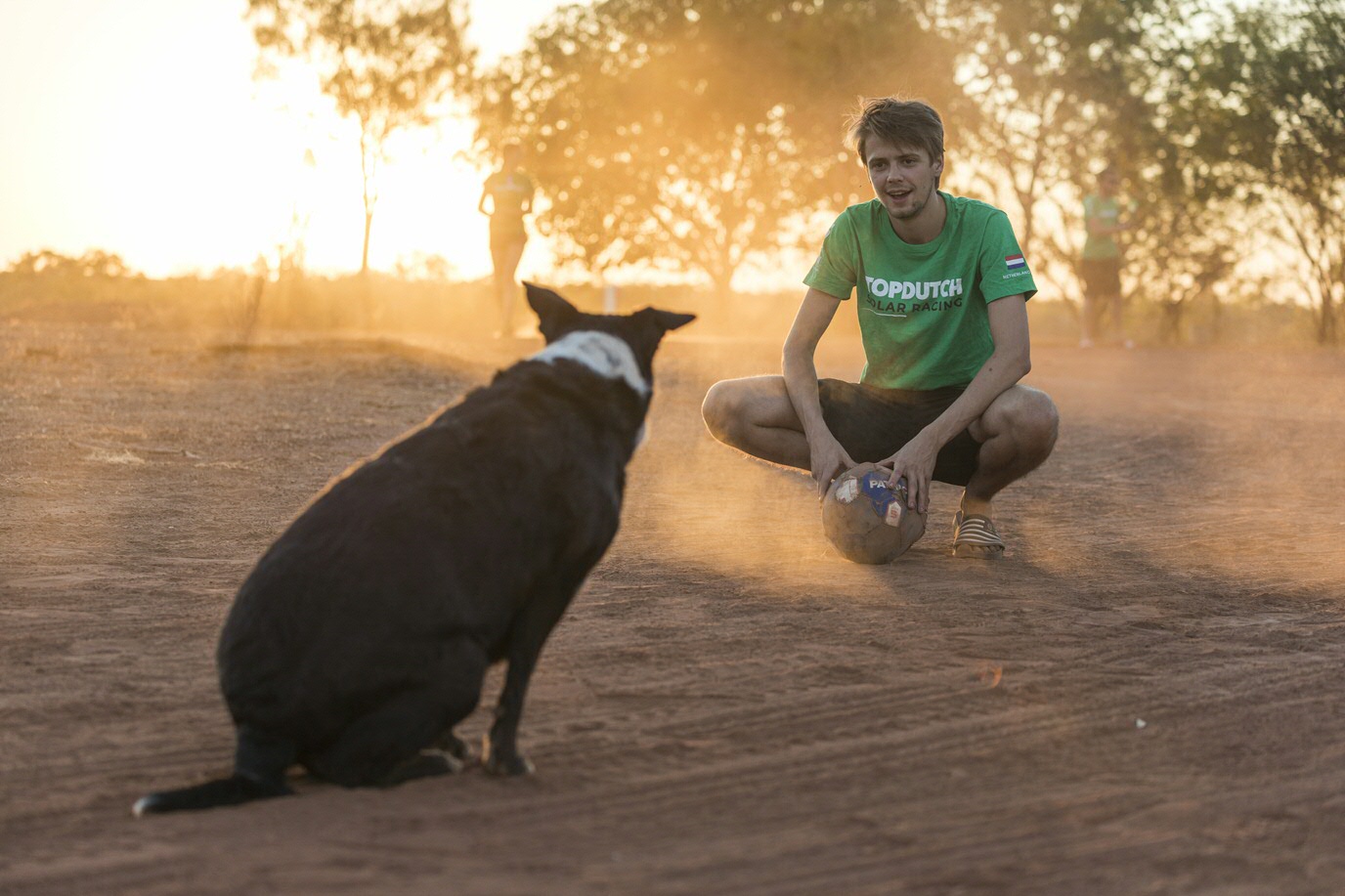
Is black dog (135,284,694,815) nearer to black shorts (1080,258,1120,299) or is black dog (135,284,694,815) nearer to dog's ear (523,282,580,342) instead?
dog's ear (523,282,580,342)

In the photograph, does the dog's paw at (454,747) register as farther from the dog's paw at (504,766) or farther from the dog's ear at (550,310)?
the dog's ear at (550,310)

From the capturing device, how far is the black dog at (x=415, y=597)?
116 inches

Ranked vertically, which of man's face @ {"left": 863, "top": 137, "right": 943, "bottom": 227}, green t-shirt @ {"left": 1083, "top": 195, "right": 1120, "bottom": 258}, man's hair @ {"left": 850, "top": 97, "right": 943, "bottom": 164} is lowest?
man's face @ {"left": 863, "top": 137, "right": 943, "bottom": 227}

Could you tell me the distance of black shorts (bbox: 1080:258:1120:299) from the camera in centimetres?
1820

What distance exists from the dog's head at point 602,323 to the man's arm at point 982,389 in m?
1.74

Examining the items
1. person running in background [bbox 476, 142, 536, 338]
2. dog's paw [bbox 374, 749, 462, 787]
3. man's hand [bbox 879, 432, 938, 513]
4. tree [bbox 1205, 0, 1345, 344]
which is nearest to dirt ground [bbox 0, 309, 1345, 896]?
dog's paw [bbox 374, 749, 462, 787]

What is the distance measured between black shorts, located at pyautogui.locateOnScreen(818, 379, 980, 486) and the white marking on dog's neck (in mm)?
2306

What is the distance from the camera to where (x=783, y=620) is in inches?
Answer: 187

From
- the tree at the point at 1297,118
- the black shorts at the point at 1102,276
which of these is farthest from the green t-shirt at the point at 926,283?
the tree at the point at 1297,118

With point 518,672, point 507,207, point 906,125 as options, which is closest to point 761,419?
point 906,125

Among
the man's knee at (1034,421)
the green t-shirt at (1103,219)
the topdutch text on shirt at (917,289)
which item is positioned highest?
the green t-shirt at (1103,219)

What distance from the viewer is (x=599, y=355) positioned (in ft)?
12.0

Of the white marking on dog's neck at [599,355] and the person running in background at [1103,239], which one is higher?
the person running in background at [1103,239]

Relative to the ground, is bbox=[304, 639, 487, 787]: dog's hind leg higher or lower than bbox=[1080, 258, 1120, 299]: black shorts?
lower
